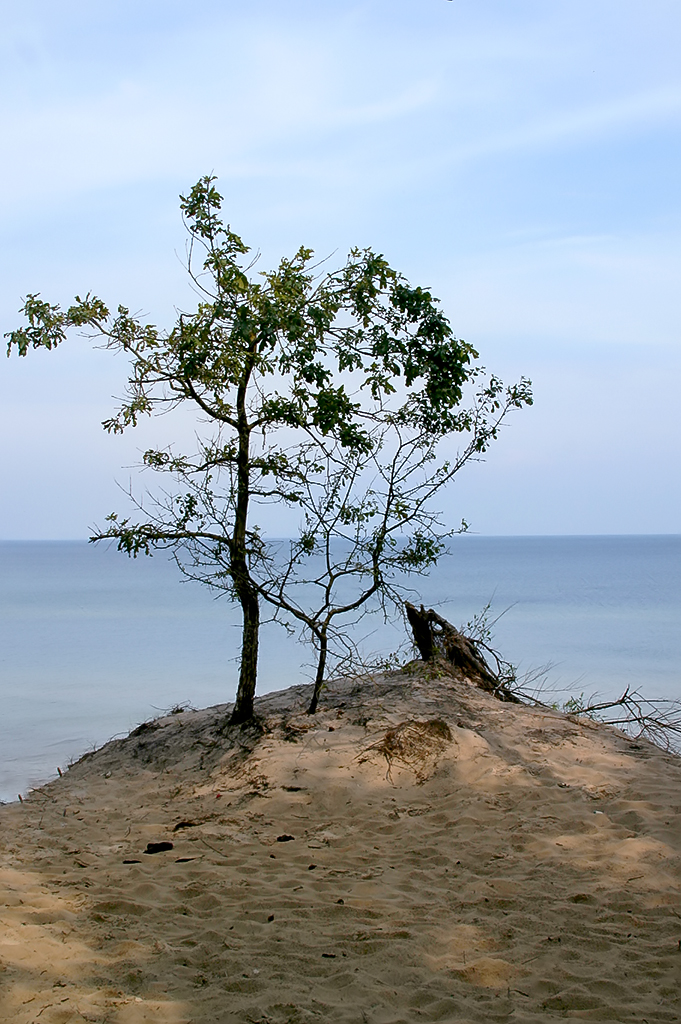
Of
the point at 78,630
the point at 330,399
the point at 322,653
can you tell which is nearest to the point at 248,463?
the point at 330,399

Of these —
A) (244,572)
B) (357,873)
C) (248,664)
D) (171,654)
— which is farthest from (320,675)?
(171,654)

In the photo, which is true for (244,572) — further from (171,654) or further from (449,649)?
(171,654)

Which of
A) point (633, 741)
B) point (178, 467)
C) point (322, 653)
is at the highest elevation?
point (178, 467)

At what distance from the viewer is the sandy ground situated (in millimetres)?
3881

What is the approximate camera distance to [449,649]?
9641 millimetres

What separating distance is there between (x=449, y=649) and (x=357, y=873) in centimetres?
449

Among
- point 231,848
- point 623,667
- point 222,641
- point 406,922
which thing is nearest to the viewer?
point 406,922

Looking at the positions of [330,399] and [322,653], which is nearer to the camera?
[330,399]

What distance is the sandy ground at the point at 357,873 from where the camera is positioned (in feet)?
12.7

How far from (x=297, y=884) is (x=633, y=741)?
389 cm

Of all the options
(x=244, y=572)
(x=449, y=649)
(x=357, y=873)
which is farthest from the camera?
(x=449, y=649)

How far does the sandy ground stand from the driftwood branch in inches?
31.0

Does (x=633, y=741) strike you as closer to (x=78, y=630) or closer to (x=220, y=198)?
(x=220, y=198)

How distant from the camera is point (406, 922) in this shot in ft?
15.1
